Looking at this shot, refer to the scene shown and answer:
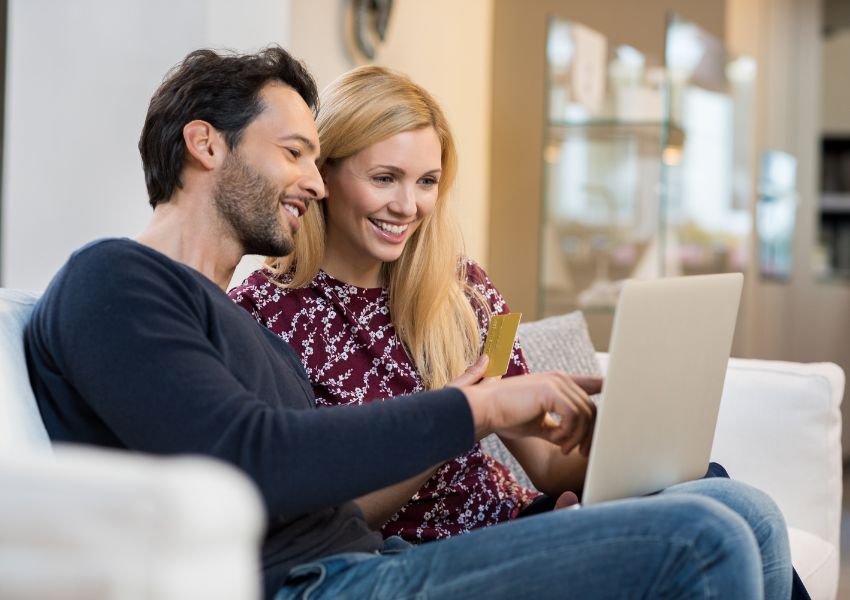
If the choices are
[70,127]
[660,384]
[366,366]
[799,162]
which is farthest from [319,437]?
[799,162]

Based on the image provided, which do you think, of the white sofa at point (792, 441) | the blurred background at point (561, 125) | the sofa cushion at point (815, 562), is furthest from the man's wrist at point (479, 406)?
the blurred background at point (561, 125)

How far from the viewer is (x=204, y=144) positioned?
156 cm

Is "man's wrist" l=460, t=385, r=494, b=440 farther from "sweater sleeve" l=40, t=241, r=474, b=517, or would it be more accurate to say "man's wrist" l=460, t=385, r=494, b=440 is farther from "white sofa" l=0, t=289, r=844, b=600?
"white sofa" l=0, t=289, r=844, b=600

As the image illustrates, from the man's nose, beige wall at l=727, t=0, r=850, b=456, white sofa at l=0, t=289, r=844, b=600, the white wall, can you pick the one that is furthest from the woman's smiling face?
beige wall at l=727, t=0, r=850, b=456

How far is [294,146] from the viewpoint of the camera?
1.62 metres

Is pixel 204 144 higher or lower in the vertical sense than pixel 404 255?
higher

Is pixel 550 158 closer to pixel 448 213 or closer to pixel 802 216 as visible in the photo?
pixel 448 213

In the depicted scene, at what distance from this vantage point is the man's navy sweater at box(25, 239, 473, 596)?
3.87ft

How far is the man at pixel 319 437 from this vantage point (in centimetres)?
118

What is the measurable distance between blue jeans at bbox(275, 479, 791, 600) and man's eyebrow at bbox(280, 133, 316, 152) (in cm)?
63

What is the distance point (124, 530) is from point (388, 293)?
124 centimetres

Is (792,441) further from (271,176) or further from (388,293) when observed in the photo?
(271,176)

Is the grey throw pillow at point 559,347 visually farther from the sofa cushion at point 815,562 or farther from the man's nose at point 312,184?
the man's nose at point 312,184

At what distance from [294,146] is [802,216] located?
5.67 m
